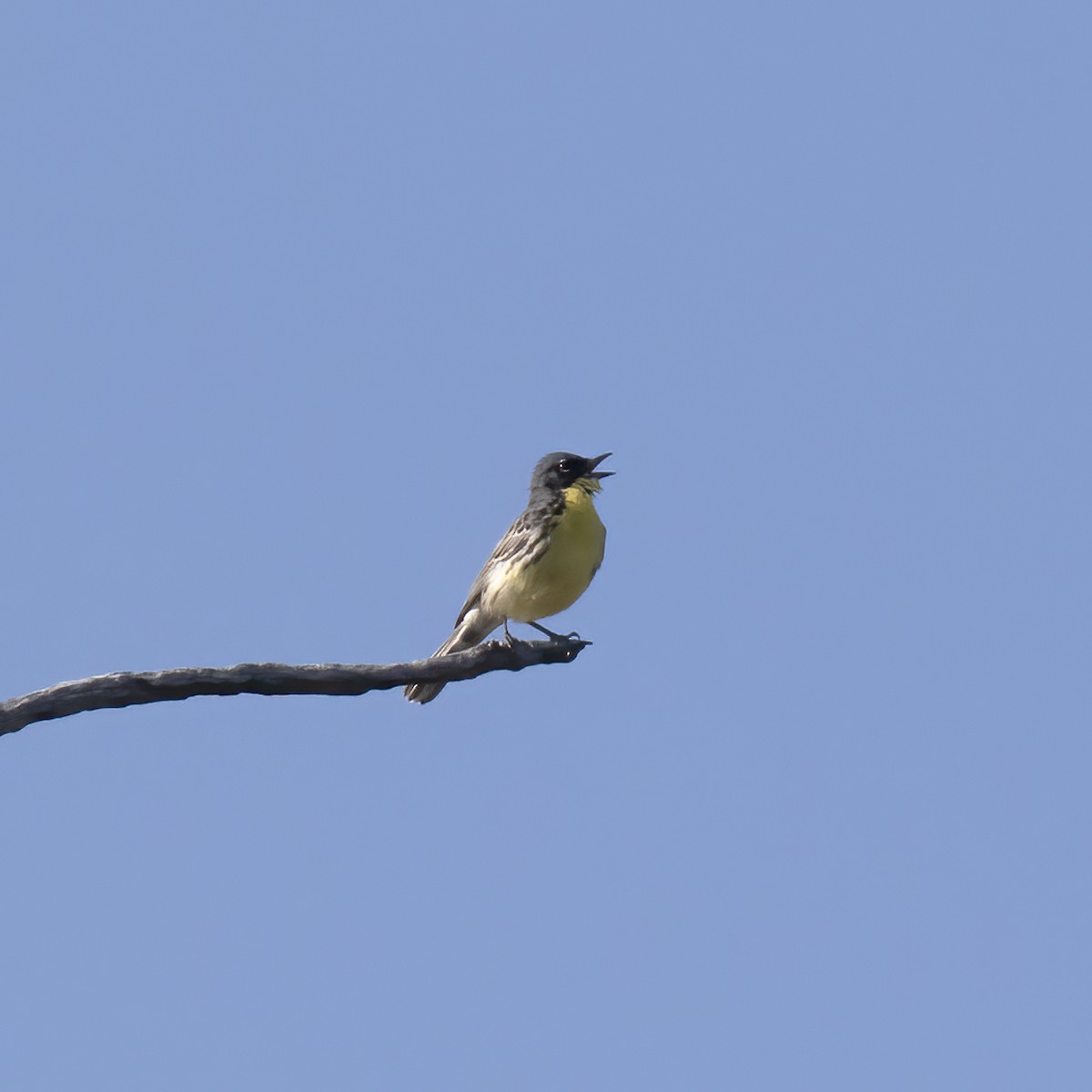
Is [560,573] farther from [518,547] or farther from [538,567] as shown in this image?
[518,547]

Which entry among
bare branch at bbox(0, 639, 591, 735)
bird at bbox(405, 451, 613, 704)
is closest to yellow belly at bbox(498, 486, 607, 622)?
bird at bbox(405, 451, 613, 704)

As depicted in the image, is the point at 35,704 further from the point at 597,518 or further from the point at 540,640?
the point at 597,518

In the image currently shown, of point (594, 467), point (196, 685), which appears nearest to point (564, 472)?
point (594, 467)

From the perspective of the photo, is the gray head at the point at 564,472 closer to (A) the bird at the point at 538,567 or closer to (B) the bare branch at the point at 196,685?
(A) the bird at the point at 538,567

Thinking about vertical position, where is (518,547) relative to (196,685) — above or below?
above

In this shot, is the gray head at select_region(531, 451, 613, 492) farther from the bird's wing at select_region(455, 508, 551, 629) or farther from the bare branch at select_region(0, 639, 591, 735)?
the bare branch at select_region(0, 639, 591, 735)

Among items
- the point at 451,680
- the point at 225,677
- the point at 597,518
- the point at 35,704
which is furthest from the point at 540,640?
the point at 35,704

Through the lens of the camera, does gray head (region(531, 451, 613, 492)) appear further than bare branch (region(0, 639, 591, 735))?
Yes

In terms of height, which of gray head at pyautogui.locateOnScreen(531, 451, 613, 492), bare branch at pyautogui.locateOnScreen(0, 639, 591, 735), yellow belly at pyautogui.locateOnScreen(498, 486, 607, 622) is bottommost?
bare branch at pyautogui.locateOnScreen(0, 639, 591, 735)

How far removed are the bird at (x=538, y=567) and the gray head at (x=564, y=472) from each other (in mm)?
20

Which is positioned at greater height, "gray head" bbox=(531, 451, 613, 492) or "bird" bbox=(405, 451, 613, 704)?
"gray head" bbox=(531, 451, 613, 492)

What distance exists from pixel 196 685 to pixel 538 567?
15.4 feet

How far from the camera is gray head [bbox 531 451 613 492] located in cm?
1489

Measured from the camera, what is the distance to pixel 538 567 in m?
13.8
